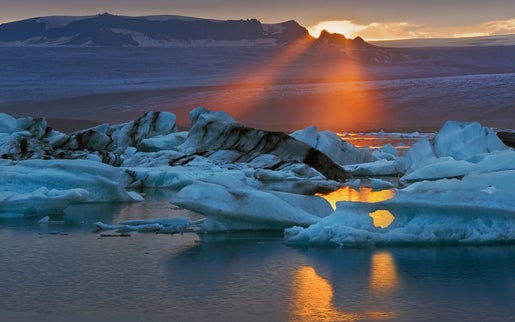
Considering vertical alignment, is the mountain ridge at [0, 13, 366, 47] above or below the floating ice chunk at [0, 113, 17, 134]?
above

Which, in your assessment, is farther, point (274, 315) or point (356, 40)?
point (356, 40)

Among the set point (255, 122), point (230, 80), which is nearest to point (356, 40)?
point (230, 80)

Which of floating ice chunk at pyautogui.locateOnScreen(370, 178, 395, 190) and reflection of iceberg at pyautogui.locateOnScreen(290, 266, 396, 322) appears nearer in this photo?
reflection of iceberg at pyautogui.locateOnScreen(290, 266, 396, 322)

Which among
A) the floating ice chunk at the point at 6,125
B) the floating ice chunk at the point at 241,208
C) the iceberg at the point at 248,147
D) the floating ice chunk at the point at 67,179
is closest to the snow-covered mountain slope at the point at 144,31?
the floating ice chunk at the point at 6,125

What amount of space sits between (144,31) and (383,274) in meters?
74.3

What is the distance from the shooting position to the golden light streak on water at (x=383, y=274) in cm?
587

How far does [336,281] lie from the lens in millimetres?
6098

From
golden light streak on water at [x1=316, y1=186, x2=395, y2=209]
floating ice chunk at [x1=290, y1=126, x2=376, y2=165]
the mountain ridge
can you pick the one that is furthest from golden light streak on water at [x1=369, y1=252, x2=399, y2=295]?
the mountain ridge

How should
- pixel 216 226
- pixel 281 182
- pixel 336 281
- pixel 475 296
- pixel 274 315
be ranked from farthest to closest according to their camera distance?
1. pixel 281 182
2. pixel 216 226
3. pixel 336 281
4. pixel 475 296
5. pixel 274 315

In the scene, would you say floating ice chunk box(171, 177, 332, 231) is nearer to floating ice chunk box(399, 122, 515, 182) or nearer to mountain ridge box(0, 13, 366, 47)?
floating ice chunk box(399, 122, 515, 182)

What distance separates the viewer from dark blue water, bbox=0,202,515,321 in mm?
5203

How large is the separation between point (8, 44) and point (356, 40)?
2914 centimetres

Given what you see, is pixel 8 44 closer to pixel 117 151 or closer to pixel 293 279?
pixel 117 151

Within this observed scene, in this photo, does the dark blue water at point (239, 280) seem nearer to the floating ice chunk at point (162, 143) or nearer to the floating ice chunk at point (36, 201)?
the floating ice chunk at point (36, 201)
